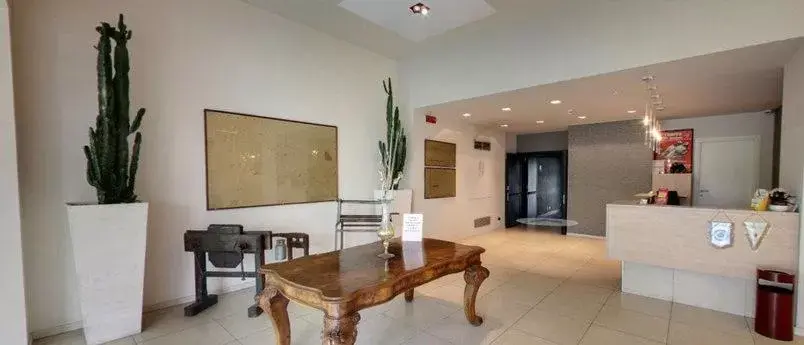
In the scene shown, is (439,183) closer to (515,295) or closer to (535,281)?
(535,281)

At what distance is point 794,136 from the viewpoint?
2.88 metres

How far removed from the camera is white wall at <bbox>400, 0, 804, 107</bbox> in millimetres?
2818

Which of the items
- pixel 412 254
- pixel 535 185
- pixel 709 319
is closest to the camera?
pixel 412 254

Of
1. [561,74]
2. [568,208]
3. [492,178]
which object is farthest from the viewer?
[492,178]

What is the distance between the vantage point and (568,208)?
7.18 m

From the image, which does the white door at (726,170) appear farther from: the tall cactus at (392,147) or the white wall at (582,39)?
the tall cactus at (392,147)

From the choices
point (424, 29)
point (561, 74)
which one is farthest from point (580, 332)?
point (424, 29)

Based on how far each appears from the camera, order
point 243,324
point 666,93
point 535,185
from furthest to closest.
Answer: point 535,185
point 666,93
point 243,324

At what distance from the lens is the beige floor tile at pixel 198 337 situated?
254 cm

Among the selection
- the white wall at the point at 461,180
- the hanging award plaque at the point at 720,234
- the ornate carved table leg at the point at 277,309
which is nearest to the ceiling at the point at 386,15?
the white wall at the point at 461,180

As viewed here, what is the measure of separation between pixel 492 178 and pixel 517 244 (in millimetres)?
1949

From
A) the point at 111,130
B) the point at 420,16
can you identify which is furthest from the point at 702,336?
the point at 111,130

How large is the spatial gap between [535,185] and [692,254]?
6.33 meters

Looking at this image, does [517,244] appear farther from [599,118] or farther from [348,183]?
[348,183]
